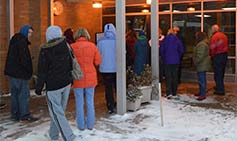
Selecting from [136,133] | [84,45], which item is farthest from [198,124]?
[84,45]

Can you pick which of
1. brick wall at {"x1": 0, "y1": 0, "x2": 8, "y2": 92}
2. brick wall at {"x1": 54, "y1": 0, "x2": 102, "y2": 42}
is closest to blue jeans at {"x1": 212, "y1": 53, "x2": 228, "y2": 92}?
brick wall at {"x1": 54, "y1": 0, "x2": 102, "y2": 42}

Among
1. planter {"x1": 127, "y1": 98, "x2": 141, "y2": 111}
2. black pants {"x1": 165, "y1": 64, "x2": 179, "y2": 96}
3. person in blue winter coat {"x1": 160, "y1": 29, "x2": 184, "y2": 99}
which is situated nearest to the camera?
planter {"x1": 127, "y1": 98, "x2": 141, "y2": 111}

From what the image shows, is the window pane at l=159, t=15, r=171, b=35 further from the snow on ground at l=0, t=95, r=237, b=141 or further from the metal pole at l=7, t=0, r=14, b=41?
the snow on ground at l=0, t=95, r=237, b=141

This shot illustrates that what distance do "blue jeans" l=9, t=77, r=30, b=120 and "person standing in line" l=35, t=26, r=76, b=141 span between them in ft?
5.23

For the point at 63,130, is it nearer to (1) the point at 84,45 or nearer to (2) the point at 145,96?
(1) the point at 84,45

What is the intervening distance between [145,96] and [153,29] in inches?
63.5

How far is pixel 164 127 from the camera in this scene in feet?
24.1

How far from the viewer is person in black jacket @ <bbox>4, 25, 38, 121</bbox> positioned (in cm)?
761

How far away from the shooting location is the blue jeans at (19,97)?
775 centimetres

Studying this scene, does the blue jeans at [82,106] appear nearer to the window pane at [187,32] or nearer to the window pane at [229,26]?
the window pane at [229,26]

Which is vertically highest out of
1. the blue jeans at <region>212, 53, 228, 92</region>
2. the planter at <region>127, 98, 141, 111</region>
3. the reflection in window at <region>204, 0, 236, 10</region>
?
the reflection in window at <region>204, 0, 236, 10</region>

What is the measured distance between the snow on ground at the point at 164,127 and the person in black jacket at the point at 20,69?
61 centimetres

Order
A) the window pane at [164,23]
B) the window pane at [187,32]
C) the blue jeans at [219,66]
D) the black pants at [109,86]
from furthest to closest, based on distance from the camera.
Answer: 1. the window pane at [164,23]
2. the window pane at [187,32]
3. the blue jeans at [219,66]
4. the black pants at [109,86]

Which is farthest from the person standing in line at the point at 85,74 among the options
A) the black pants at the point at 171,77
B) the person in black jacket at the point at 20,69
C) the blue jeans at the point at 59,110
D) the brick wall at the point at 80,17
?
the brick wall at the point at 80,17
